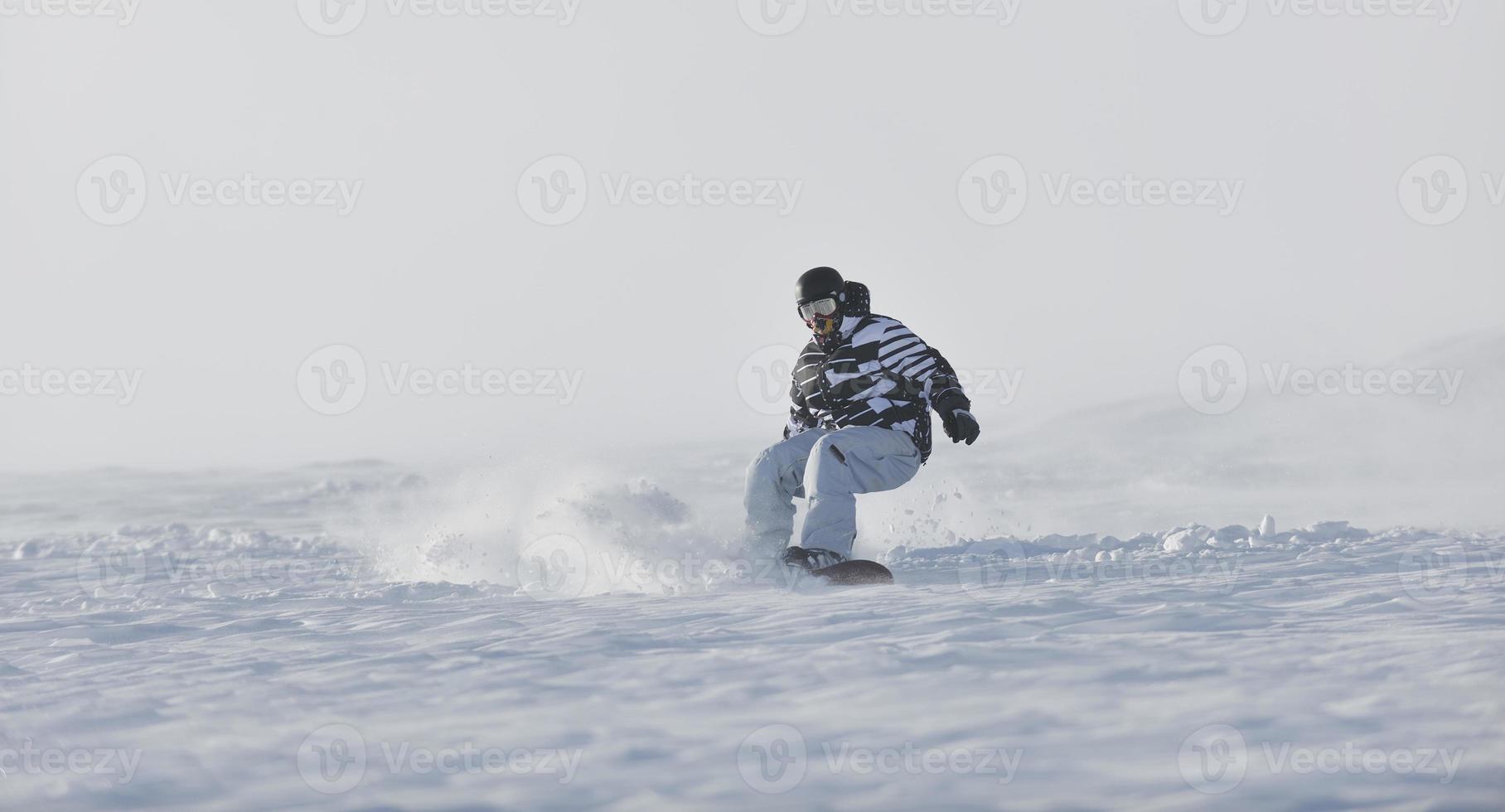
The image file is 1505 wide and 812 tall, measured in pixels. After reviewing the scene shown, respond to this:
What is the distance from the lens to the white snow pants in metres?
5.27

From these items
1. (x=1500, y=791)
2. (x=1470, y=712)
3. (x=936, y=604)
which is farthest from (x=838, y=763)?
(x=936, y=604)

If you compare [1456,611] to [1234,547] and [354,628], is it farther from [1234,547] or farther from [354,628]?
[354,628]

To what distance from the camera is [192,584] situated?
6137 mm

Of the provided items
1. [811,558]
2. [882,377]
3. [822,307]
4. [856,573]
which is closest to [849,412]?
[882,377]

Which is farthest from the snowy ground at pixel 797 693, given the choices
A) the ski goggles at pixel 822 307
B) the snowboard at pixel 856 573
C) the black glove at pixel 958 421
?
the ski goggles at pixel 822 307

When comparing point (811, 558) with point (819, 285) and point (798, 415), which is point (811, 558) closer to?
point (798, 415)

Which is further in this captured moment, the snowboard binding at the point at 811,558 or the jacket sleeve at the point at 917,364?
the jacket sleeve at the point at 917,364

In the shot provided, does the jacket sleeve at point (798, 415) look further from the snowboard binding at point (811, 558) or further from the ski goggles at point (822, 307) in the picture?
the snowboard binding at point (811, 558)

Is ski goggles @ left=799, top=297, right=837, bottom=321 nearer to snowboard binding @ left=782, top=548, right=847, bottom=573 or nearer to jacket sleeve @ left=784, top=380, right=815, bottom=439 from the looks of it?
jacket sleeve @ left=784, top=380, right=815, bottom=439

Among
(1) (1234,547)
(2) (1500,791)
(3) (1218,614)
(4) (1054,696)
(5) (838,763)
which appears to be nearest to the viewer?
(2) (1500,791)

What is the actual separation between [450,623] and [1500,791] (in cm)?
334

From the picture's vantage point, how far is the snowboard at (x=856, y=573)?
4.92 m

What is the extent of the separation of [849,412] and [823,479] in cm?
52

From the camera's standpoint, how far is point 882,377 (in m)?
5.57
